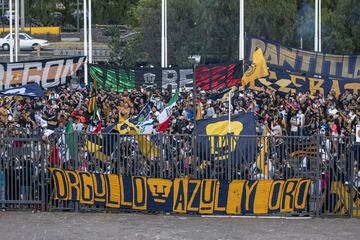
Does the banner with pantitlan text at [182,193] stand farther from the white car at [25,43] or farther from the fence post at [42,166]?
the white car at [25,43]

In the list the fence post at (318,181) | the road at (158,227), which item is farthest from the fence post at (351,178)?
the fence post at (318,181)

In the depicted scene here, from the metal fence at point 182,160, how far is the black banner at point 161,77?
383 inches

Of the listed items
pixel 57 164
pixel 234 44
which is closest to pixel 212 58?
pixel 234 44

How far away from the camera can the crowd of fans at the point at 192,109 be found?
20.4 metres

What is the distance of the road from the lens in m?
14.1

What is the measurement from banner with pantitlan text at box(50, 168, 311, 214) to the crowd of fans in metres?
3.52

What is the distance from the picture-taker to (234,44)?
4559 cm

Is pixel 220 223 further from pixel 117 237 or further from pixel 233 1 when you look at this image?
pixel 233 1

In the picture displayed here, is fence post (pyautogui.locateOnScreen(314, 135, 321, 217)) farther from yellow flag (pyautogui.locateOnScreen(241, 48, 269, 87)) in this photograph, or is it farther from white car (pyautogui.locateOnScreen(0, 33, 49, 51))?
white car (pyautogui.locateOnScreen(0, 33, 49, 51))

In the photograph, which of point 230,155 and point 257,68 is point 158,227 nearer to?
point 230,155

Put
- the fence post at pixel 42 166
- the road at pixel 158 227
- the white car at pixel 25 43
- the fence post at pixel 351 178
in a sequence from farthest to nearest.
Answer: the white car at pixel 25 43 → the fence post at pixel 42 166 → the fence post at pixel 351 178 → the road at pixel 158 227

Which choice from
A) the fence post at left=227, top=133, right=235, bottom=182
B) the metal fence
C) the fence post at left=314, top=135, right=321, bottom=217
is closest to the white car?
the metal fence

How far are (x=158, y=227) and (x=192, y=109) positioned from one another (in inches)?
316

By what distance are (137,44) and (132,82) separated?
22.4 meters
